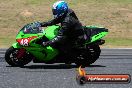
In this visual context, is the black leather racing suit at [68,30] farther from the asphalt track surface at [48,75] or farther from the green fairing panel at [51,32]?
the asphalt track surface at [48,75]

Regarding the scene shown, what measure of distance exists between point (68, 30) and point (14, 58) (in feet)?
4.72

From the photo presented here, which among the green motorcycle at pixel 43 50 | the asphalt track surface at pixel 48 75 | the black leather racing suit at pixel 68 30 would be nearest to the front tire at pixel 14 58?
the green motorcycle at pixel 43 50

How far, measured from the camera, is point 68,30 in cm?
1028

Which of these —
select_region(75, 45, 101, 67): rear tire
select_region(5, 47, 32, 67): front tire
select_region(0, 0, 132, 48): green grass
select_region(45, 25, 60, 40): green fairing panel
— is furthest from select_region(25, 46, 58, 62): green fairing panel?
select_region(0, 0, 132, 48): green grass

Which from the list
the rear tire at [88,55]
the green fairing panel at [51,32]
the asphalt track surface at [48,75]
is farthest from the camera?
the rear tire at [88,55]

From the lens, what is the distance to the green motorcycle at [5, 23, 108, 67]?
33.9ft

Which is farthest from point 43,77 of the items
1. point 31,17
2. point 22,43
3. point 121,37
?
point 31,17

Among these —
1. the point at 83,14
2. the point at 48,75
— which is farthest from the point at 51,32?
the point at 83,14

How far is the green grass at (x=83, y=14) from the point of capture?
2833cm

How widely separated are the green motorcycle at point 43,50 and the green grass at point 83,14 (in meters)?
15.4

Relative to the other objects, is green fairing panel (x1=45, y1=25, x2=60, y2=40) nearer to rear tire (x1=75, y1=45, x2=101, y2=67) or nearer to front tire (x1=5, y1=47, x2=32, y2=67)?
front tire (x1=5, y1=47, x2=32, y2=67)

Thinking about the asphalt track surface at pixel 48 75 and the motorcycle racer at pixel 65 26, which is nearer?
the asphalt track surface at pixel 48 75

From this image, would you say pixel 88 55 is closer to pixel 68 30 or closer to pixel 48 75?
pixel 68 30

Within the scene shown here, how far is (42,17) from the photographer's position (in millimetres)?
30719
